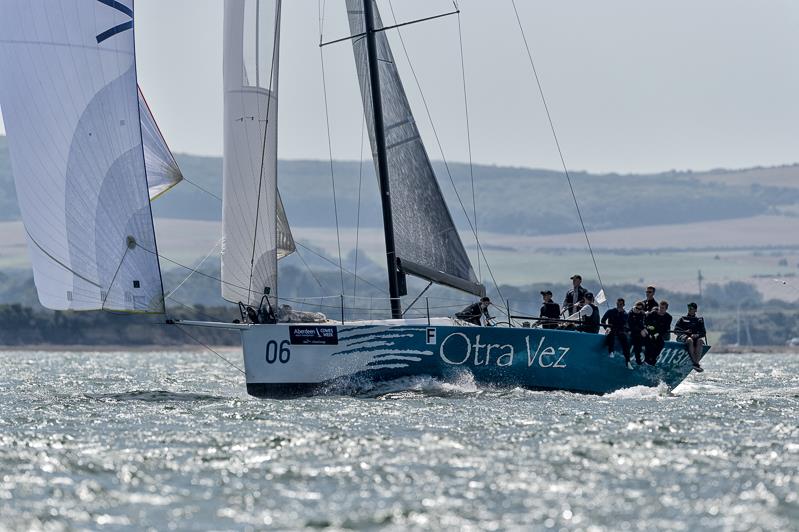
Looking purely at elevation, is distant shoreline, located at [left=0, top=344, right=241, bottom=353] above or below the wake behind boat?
below

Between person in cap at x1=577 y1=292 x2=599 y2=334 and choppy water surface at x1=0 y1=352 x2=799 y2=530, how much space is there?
2.22m

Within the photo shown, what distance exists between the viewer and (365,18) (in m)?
22.9

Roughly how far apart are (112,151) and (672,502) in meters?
10.8

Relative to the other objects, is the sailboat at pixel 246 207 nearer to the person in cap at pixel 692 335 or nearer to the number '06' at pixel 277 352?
the number '06' at pixel 277 352

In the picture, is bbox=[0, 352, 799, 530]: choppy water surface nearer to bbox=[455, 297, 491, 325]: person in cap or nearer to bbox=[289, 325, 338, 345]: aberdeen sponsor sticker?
bbox=[289, 325, 338, 345]: aberdeen sponsor sticker

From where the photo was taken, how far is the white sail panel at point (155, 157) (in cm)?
2106

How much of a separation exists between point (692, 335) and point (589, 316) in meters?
2.57

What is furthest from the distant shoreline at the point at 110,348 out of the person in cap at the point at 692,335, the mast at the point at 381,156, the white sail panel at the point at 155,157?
the white sail panel at the point at 155,157

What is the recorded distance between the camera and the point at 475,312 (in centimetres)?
2191

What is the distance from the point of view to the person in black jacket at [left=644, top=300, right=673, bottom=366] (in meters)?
23.1

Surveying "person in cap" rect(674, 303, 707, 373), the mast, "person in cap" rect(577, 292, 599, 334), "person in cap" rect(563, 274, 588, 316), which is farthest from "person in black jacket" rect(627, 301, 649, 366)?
the mast

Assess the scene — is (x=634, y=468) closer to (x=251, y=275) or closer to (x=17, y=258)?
(x=251, y=275)

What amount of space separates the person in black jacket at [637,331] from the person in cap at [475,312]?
7.85 feet

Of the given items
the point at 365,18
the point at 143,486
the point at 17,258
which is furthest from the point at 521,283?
the point at 143,486
